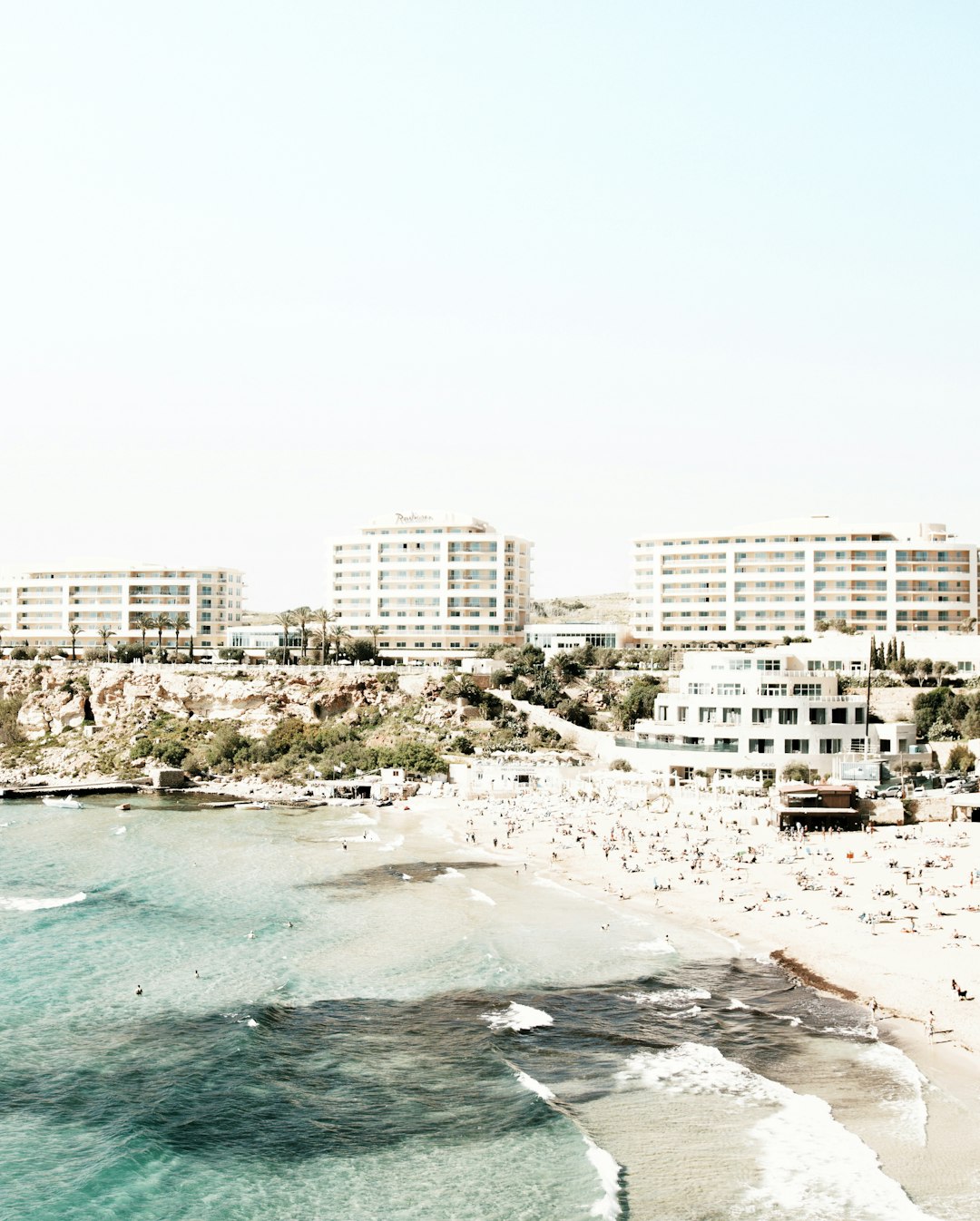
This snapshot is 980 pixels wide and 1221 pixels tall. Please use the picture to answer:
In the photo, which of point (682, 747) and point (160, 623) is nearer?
point (682, 747)

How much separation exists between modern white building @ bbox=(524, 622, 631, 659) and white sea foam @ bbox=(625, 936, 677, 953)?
7054cm

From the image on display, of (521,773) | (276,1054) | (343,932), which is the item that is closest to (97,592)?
(521,773)

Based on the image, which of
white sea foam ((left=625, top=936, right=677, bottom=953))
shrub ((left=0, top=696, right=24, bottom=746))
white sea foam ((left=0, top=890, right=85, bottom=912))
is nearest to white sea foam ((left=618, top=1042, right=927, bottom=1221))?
white sea foam ((left=625, top=936, right=677, bottom=953))

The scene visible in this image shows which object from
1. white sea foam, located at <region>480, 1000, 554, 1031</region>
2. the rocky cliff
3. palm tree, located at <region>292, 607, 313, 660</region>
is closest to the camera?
white sea foam, located at <region>480, 1000, 554, 1031</region>

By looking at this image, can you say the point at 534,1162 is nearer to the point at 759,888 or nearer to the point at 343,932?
the point at 343,932

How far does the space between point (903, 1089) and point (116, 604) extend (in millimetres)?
121598

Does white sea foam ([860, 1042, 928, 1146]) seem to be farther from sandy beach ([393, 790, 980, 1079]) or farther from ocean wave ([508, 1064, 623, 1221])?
ocean wave ([508, 1064, 623, 1221])

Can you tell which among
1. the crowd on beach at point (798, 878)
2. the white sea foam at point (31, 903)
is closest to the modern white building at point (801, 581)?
the crowd on beach at point (798, 878)

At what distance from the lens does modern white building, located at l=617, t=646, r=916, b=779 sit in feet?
221

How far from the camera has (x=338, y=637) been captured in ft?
365

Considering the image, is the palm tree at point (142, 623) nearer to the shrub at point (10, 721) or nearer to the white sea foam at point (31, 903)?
the shrub at point (10, 721)

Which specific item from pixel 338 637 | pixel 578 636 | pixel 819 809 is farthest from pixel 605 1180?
pixel 338 637

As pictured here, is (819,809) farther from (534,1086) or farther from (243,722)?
(243,722)

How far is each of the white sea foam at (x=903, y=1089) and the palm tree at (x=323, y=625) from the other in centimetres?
7673
